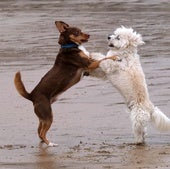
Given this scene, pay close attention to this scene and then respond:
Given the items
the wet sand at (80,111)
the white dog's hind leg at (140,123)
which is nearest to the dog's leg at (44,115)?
the wet sand at (80,111)

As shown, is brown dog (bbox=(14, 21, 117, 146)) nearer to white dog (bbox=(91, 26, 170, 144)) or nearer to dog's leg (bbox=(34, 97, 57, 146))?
dog's leg (bbox=(34, 97, 57, 146))

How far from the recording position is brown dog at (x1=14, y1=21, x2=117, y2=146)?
964 centimetres

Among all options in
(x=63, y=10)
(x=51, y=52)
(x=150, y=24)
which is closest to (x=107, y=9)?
(x=63, y=10)

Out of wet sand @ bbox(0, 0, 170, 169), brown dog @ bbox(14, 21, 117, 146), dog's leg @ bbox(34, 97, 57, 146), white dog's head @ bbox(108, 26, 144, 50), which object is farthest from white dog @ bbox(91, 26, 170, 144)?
dog's leg @ bbox(34, 97, 57, 146)

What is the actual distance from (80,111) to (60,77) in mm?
1427

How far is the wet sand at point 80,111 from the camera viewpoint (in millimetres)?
8562

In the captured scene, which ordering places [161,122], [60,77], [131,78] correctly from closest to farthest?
1. [161,122]
2. [131,78]
3. [60,77]

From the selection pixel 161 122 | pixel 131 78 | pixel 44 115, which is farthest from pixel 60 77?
pixel 161 122

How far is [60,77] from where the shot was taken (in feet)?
32.0

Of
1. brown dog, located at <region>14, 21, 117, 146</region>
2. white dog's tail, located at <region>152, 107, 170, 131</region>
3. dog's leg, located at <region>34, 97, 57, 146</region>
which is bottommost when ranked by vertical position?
white dog's tail, located at <region>152, 107, 170, 131</region>

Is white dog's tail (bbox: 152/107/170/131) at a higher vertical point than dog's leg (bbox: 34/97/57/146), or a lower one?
lower

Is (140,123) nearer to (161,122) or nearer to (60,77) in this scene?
(161,122)

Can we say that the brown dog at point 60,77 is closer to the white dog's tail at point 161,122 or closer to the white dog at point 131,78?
the white dog at point 131,78

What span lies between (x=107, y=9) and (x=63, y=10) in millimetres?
1486
